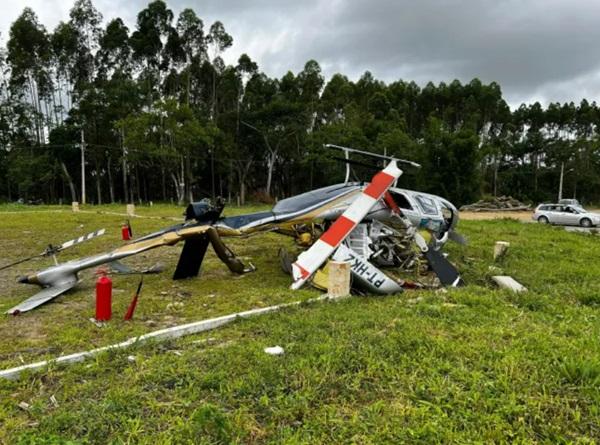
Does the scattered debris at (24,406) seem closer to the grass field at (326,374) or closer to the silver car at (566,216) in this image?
the grass field at (326,374)

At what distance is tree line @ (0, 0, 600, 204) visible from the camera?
130ft

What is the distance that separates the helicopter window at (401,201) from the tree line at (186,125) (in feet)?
92.5

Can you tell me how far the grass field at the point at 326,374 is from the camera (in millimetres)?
2598

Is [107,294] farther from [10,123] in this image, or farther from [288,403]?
[10,123]

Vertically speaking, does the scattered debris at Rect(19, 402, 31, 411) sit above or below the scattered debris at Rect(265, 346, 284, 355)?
below

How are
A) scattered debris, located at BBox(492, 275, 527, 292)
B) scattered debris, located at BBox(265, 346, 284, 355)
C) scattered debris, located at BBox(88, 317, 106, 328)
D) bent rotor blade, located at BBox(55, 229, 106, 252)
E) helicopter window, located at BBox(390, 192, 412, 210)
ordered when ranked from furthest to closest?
helicopter window, located at BBox(390, 192, 412, 210) → bent rotor blade, located at BBox(55, 229, 106, 252) → scattered debris, located at BBox(492, 275, 527, 292) → scattered debris, located at BBox(88, 317, 106, 328) → scattered debris, located at BBox(265, 346, 284, 355)

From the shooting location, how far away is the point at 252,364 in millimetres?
3486

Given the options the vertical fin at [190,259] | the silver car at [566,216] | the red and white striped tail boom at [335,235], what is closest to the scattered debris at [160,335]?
the red and white striped tail boom at [335,235]

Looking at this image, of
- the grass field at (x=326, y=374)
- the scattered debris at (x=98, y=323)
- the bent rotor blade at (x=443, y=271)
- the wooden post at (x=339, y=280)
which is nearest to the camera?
the grass field at (x=326, y=374)

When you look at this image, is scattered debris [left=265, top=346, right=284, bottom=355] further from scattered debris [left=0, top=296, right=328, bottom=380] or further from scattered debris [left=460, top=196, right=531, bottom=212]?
scattered debris [left=460, top=196, right=531, bottom=212]

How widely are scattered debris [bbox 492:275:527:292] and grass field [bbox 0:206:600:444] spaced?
1.59ft

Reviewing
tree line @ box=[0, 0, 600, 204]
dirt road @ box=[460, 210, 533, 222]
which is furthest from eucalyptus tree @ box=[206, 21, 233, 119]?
dirt road @ box=[460, 210, 533, 222]

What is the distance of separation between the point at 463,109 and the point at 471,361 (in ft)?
193

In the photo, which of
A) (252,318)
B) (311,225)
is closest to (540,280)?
(311,225)
